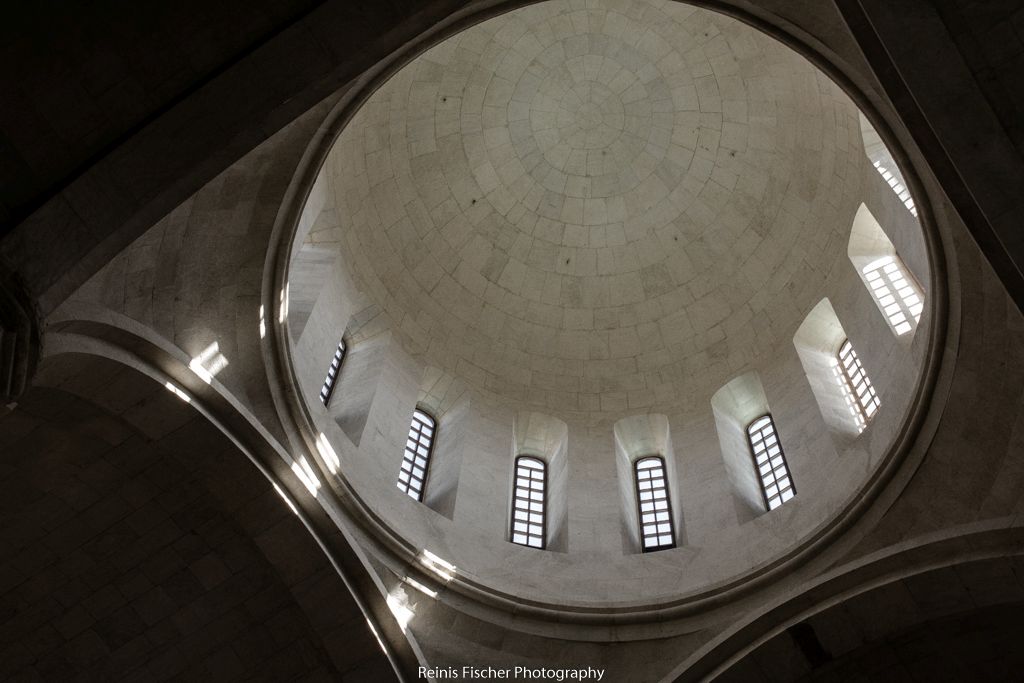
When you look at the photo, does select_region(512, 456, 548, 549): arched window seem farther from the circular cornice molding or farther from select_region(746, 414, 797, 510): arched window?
select_region(746, 414, 797, 510): arched window

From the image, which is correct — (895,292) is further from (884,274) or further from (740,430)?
(740,430)

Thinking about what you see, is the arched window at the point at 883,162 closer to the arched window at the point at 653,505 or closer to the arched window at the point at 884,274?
the arched window at the point at 884,274

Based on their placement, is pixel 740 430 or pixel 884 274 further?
pixel 740 430

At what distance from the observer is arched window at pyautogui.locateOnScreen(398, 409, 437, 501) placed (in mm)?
17328

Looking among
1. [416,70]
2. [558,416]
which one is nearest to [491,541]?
[558,416]

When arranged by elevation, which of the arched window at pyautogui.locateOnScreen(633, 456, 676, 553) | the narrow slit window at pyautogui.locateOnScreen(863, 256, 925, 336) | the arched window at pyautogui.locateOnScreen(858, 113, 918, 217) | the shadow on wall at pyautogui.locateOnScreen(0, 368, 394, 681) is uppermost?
the arched window at pyautogui.locateOnScreen(858, 113, 918, 217)

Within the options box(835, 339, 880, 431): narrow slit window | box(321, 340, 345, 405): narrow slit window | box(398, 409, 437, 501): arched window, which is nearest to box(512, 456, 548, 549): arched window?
box(398, 409, 437, 501): arched window

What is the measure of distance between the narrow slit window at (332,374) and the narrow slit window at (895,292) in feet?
30.1

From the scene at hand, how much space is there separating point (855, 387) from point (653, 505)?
157 inches

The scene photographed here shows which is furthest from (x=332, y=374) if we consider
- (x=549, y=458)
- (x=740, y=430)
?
(x=740, y=430)

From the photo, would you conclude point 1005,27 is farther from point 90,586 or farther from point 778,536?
point 90,586

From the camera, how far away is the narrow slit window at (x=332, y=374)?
1712cm

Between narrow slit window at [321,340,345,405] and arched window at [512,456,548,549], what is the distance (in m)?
3.72

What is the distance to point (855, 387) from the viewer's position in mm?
17250
